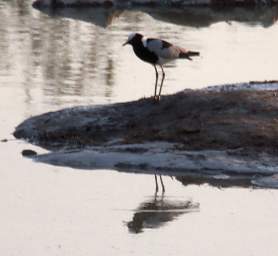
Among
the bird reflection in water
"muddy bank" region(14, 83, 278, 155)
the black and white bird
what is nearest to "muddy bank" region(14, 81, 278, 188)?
"muddy bank" region(14, 83, 278, 155)

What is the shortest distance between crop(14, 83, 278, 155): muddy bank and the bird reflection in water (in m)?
1.51

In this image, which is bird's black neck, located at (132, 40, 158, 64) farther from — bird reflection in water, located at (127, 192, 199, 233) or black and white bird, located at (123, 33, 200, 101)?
bird reflection in water, located at (127, 192, 199, 233)

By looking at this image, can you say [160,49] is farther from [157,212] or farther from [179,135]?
[157,212]

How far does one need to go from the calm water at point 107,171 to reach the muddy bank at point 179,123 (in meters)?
0.55

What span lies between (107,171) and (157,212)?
1585 millimetres

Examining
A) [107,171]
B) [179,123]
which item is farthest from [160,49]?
[107,171]

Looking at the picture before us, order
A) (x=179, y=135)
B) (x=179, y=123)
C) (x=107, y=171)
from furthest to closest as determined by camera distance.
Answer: (x=179, y=123), (x=179, y=135), (x=107, y=171)

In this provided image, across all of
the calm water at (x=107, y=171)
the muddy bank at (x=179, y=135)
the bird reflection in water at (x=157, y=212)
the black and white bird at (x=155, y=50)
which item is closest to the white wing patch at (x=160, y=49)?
the black and white bird at (x=155, y=50)

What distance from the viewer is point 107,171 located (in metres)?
12.7

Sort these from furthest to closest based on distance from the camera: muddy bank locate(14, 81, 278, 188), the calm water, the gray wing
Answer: the gray wing → muddy bank locate(14, 81, 278, 188) → the calm water

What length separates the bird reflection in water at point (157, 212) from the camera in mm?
10719

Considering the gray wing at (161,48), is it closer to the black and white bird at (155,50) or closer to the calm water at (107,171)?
the black and white bird at (155,50)

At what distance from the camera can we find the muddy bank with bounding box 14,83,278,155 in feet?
43.2

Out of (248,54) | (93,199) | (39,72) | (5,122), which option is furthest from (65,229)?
(248,54)
